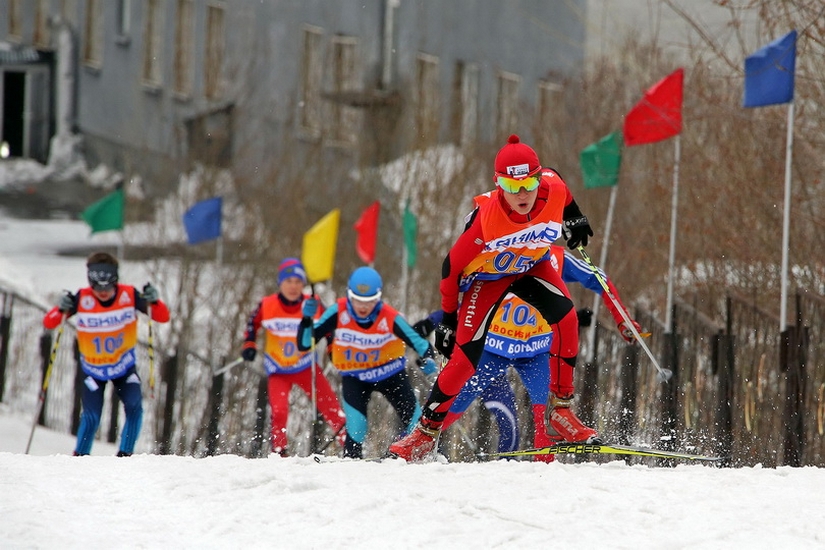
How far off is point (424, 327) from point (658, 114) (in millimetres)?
4282

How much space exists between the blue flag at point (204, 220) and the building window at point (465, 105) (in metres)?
4.20

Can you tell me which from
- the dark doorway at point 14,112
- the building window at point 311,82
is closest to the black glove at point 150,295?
the building window at point 311,82

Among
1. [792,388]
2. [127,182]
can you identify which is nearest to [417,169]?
[127,182]

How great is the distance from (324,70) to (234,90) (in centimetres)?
590

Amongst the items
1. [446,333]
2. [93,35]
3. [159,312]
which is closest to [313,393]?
[159,312]

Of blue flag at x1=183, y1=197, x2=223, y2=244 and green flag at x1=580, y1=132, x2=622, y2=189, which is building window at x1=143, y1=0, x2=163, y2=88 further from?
green flag at x1=580, y1=132, x2=622, y2=189

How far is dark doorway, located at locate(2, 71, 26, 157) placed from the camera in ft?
120

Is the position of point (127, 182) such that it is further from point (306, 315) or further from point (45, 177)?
point (45, 177)

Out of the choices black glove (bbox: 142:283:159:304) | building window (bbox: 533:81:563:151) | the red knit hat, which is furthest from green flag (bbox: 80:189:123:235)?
the red knit hat

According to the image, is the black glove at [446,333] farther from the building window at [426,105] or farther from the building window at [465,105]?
the building window at [465,105]

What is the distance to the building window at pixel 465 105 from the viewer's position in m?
20.7

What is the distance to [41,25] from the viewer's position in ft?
117

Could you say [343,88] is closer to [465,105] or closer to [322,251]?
[465,105]

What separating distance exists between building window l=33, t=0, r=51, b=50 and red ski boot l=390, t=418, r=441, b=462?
2942 centimetres
